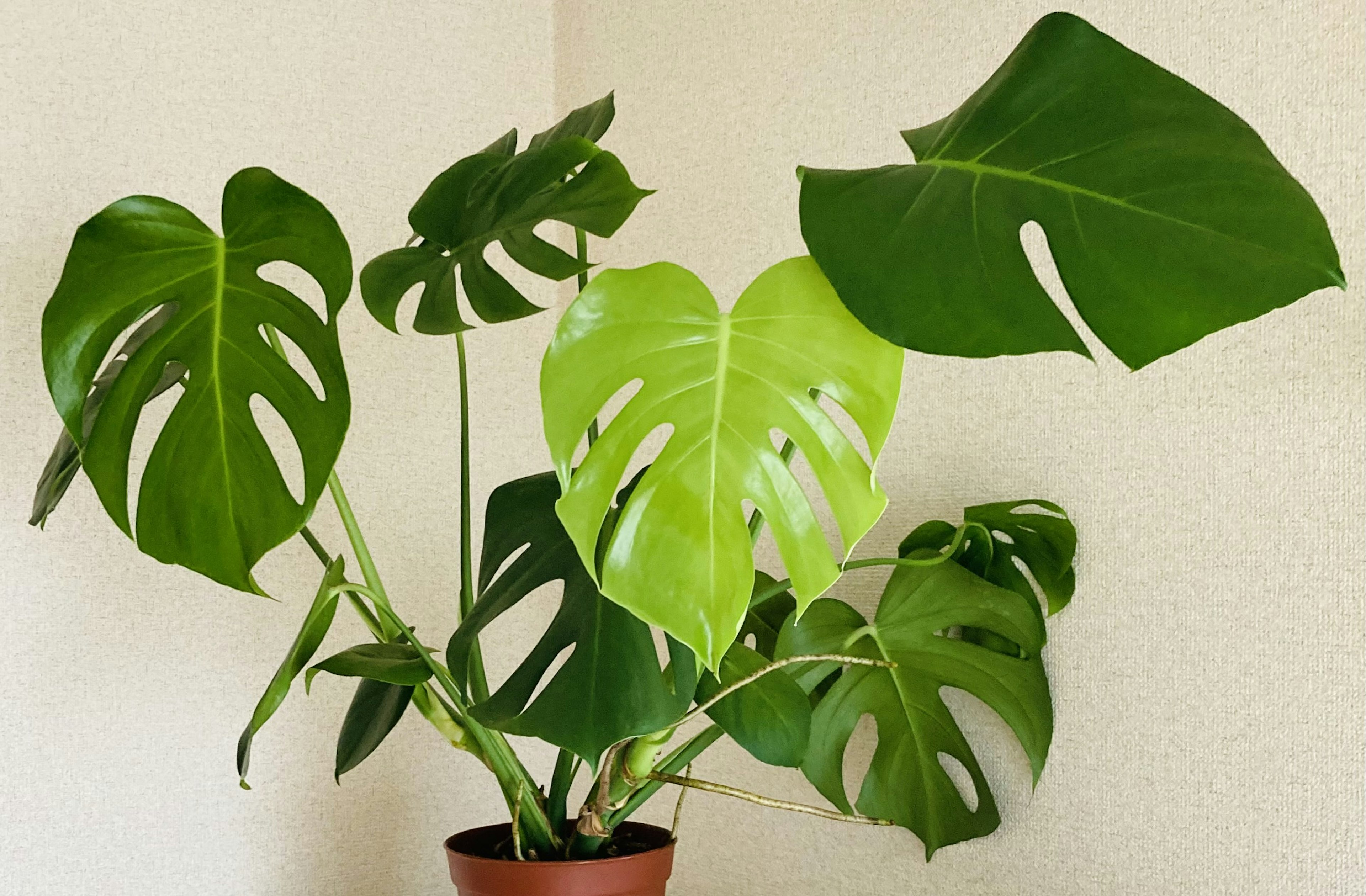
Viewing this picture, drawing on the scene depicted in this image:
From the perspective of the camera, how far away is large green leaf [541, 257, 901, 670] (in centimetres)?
61

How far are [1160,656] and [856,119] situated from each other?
638 mm

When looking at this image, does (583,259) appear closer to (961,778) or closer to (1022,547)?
(1022,547)

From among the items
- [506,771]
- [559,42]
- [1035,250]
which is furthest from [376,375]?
[1035,250]

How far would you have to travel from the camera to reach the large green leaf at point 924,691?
0.96 metres

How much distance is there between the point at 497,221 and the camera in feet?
2.52

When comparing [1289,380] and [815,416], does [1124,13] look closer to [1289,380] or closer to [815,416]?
[1289,380]

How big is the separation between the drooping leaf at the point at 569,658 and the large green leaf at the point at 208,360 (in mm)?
174

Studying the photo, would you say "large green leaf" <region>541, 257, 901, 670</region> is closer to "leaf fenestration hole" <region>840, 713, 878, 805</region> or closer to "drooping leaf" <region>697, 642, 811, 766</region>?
"drooping leaf" <region>697, 642, 811, 766</region>

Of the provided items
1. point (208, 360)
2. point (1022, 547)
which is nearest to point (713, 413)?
point (208, 360)

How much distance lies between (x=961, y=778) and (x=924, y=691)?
130 mm

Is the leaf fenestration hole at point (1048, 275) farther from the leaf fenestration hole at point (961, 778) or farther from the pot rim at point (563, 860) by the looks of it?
the pot rim at point (563, 860)

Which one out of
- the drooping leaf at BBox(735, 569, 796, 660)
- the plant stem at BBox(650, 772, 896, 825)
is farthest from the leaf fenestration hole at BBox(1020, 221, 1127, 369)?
the plant stem at BBox(650, 772, 896, 825)

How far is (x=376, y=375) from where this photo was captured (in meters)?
1.46

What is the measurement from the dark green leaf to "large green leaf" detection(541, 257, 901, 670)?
10.3 inches
